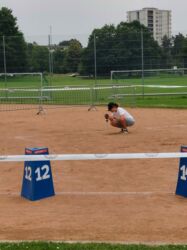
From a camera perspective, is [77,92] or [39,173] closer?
[39,173]

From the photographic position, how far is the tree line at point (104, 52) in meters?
30.5

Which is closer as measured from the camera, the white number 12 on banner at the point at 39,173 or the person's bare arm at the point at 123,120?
the white number 12 on banner at the point at 39,173

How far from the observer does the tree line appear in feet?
99.9

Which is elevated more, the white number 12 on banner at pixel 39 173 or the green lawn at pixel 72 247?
the white number 12 on banner at pixel 39 173

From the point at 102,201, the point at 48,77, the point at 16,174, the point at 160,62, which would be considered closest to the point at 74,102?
the point at 48,77

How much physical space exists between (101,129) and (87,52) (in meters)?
16.6

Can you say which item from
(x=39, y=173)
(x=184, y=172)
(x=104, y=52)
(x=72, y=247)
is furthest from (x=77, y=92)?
(x=72, y=247)

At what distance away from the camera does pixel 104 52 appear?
101 ft

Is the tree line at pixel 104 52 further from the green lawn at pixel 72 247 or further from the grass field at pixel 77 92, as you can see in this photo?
the green lawn at pixel 72 247

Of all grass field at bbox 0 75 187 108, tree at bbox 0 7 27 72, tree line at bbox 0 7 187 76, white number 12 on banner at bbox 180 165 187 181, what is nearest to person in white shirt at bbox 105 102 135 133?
white number 12 on banner at bbox 180 165 187 181

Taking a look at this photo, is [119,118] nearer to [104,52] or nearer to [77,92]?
[77,92]

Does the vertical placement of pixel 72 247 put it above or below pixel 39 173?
below

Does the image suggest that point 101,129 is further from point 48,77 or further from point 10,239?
point 48,77

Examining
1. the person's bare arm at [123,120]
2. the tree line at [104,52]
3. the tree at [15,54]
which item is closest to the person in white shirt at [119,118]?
the person's bare arm at [123,120]
